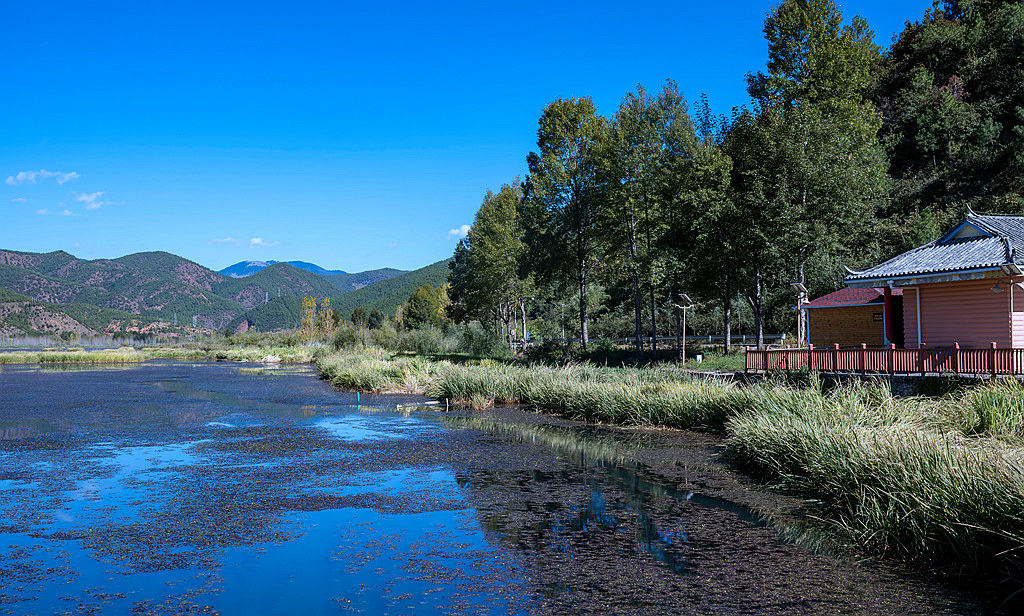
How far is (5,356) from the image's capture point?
183 ft

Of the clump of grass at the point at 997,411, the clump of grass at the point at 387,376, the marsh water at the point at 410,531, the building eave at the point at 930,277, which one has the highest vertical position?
the building eave at the point at 930,277

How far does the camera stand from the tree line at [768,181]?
29109mm

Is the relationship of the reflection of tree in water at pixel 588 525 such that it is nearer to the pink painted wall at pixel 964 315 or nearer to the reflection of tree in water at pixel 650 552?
the reflection of tree in water at pixel 650 552

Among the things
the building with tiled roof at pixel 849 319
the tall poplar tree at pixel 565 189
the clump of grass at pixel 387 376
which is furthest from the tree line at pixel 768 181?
the clump of grass at pixel 387 376

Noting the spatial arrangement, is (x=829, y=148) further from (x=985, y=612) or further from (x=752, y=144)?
(x=985, y=612)

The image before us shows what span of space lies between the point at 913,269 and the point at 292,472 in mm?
17218

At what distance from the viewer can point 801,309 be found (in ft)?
103

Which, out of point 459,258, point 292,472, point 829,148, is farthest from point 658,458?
point 459,258

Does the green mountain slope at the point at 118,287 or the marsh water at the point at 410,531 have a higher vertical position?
the green mountain slope at the point at 118,287

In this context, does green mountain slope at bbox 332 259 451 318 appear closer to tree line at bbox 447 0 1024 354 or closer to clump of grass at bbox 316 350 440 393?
tree line at bbox 447 0 1024 354

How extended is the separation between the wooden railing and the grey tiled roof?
2.70m

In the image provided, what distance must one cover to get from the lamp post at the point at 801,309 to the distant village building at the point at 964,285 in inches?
219

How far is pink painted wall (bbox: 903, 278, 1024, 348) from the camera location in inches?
740

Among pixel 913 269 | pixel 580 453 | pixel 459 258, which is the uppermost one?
pixel 459 258
